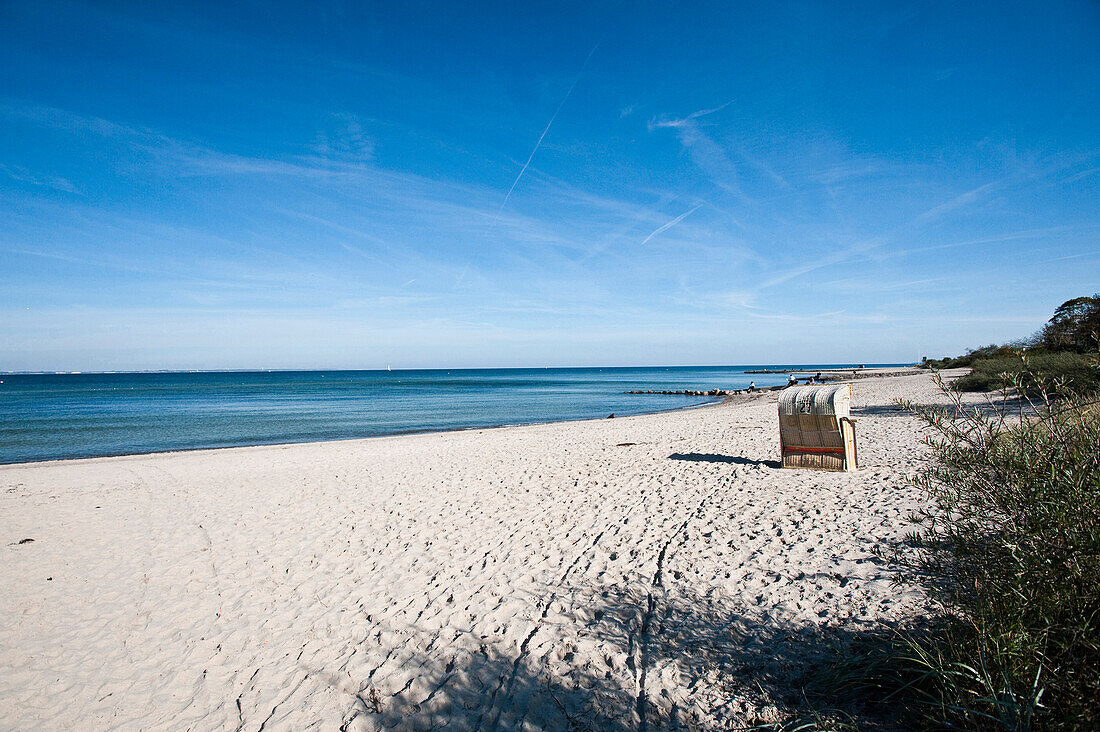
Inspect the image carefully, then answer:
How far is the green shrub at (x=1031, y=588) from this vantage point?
233 cm

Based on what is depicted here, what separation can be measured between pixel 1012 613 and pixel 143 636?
21.0ft

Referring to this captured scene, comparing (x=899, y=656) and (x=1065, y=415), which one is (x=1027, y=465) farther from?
(x=899, y=656)

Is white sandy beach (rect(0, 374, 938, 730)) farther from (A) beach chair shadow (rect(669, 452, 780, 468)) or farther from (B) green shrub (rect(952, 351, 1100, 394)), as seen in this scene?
(B) green shrub (rect(952, 351, 1100, 394))

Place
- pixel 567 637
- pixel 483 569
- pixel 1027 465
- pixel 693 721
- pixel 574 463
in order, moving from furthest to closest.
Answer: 1. pixel 574 463
2. pixel 483 569
3. pixel 567 637
4. pixel 693 721
5. pixel 1027 465

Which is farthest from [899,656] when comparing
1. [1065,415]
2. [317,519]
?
[317,519]

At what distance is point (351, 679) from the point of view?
4008mm

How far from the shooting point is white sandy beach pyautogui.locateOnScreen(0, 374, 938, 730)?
146 inches

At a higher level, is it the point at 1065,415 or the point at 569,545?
the point at 1065,415

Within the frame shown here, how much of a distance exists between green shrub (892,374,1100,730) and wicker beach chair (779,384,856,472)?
6294 millimetres

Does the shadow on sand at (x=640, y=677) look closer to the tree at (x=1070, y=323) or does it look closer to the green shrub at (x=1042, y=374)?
the green shrub at (x=1042, y=374)

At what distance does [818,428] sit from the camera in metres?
9.22

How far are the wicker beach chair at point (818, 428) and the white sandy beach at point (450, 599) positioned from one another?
1.08 feet

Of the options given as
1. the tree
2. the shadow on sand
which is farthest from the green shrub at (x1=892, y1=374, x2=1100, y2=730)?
the tree

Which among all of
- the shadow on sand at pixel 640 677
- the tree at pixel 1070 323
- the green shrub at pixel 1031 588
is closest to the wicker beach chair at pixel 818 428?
the shadow on sand at pixel 640 677
